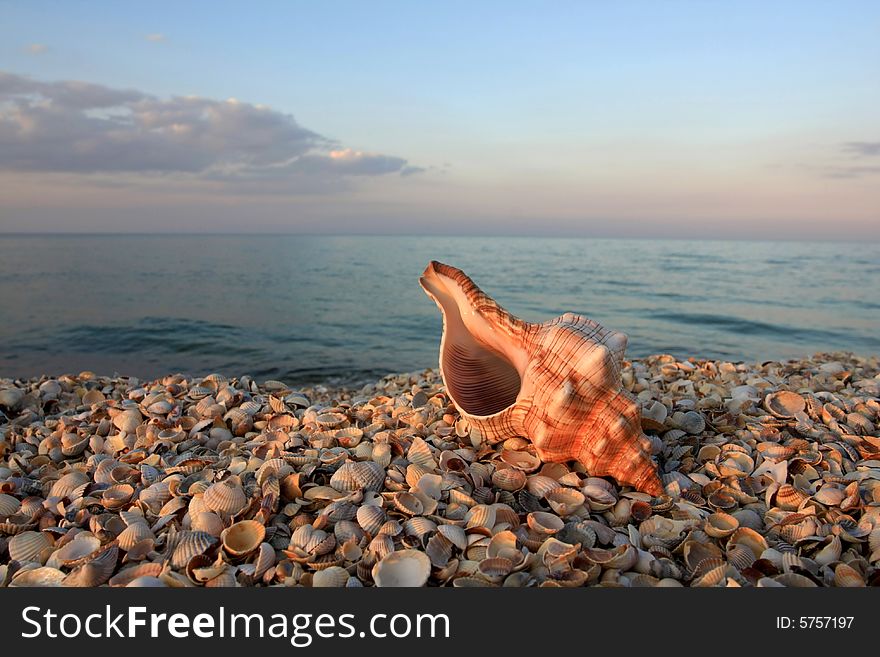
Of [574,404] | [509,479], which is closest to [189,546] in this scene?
[509,479]

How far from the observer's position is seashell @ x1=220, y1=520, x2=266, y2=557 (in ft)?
8.25

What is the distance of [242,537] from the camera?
2.61 metres

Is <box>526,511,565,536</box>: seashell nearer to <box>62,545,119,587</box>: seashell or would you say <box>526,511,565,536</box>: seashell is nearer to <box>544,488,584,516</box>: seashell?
<box>544,488,584,516</box>: seashell

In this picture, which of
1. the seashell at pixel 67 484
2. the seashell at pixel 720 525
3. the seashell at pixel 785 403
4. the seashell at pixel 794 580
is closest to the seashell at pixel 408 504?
the seashell at pixel 720 525

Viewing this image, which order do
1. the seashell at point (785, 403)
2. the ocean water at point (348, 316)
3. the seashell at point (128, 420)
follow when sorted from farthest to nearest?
1. the ocean water at point (348, 316)
2. the seashell at point (128, 420)
3. the seashell at point (785, 403)

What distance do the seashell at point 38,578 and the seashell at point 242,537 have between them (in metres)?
0.71

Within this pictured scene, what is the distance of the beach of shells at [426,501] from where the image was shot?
2.42 metres

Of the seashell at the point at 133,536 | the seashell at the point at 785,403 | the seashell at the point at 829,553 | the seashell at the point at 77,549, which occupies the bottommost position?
the seashell at the point at 77,549

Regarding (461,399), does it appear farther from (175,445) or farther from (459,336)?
(175,445)

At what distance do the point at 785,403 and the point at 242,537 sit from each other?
394cm

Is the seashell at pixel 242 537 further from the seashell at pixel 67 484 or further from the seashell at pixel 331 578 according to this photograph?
the seashell at pixel 67 484
